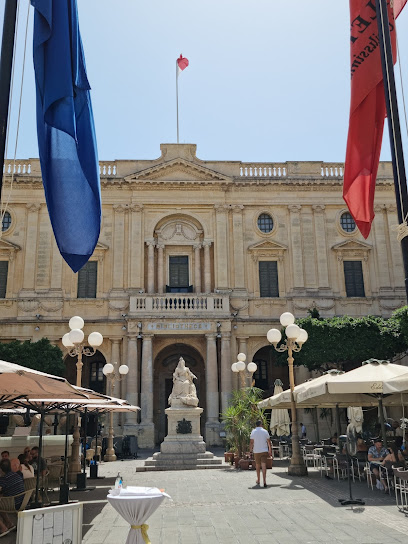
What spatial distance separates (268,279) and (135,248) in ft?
26.0

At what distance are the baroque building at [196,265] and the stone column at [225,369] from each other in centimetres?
6

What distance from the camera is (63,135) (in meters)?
6.55

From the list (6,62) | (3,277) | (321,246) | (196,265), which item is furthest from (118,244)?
(6,62)

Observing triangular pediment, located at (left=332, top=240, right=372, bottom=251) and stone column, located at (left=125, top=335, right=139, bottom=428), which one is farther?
triangular pediment, located at (left=332, top=240, right=372, bottom=251)

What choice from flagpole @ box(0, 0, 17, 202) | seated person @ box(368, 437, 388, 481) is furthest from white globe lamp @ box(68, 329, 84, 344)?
flagpole @ box(0, 0, 17, 202)

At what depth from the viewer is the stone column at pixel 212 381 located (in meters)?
27.8

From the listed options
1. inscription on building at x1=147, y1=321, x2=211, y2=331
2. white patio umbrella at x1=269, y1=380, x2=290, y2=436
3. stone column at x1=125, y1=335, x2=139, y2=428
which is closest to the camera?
white patio umbrella at x1=269, y1=380, x2=290, y2=436

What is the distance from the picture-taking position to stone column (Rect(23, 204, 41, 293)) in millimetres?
30438

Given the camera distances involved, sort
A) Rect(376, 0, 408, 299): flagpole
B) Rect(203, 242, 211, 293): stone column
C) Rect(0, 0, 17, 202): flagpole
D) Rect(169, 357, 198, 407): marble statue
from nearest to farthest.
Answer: Rect(0, 0, 17, 202): flagpole, Rect(376, 0, 408, 299): flagpole, Rect(169, 357, 198, 407): marble statue, Rect(203, 242, 211, 293): stone column

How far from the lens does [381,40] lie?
6.93m

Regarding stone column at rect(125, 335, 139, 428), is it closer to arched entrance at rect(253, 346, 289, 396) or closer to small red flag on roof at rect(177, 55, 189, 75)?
arched entrance at rect(253, 346, 289, 396)

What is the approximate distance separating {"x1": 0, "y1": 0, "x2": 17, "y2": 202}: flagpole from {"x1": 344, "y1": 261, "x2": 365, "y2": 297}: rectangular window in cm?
2798

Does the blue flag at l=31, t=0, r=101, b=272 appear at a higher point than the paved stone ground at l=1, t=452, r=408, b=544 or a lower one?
higher

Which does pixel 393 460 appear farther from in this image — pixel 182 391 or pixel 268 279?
pixel 268 279
